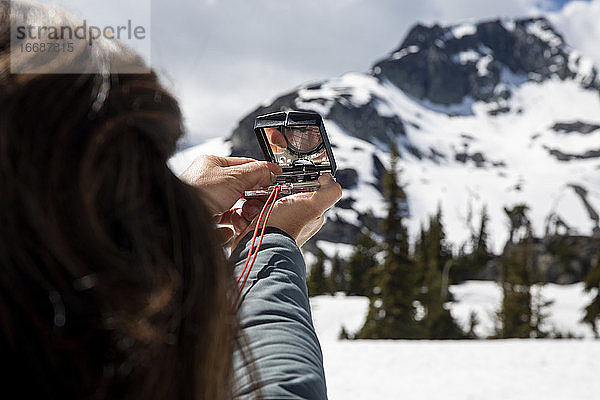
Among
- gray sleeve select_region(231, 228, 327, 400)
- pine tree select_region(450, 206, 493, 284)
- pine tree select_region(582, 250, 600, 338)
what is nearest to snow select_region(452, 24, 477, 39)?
pine tree select_region(450, 206, 493, 284)

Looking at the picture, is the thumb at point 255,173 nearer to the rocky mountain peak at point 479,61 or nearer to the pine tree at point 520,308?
the pine tree at point 520,308

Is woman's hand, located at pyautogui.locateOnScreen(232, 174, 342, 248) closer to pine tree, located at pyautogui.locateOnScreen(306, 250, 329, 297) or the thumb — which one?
the thumb

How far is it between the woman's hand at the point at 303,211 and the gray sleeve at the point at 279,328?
0.67ft

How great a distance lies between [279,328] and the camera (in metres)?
1.18

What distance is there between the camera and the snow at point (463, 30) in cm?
15025

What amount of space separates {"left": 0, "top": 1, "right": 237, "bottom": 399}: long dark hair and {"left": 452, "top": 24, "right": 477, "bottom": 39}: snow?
159 m

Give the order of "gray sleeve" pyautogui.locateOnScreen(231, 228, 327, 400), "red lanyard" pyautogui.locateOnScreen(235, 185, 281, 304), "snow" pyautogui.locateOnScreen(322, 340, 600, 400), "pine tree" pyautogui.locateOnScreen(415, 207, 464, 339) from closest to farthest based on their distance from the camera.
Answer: "gray sleeve" pyautogui.locateOnScreen(231, 228, 327, 400) < "red lanyard" pyautogui.locateOnScreen(235, 185, 281, 304) < "snow" pyautogui.locateOnScreen(322, 340, 600, 400) < "pine tree" pyautogui.locateOnScreen(415, 207, 464, 339)

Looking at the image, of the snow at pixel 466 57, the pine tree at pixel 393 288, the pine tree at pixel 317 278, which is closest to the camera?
the pine tree at pixel 393 288

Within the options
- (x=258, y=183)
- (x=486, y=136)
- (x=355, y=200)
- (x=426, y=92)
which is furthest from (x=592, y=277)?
(x=426, y=92)

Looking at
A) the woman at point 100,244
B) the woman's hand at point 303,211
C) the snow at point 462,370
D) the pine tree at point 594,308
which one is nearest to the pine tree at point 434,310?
the pine tree at point 594,308

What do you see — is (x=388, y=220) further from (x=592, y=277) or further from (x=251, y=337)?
(x=251, y=337)

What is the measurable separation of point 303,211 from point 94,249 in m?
1.10

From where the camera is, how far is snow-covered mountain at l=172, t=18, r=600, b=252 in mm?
75562

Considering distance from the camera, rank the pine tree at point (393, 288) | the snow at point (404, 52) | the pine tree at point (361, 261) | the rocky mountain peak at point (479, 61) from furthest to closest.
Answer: the snow at point (404, 52) < the rocky mountain peak at point (479, 61) < the pine tree at point (361, 261) < the pine tree at point (393, 288)
